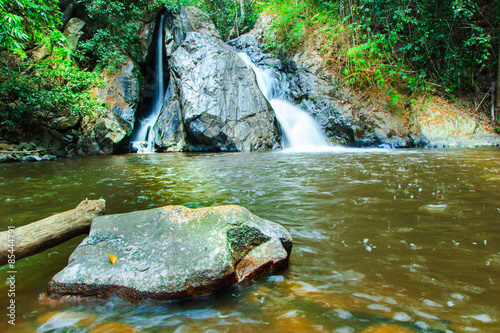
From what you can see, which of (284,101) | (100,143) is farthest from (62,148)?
(284,101)

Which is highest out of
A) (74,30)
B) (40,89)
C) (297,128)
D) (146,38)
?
(146,38)

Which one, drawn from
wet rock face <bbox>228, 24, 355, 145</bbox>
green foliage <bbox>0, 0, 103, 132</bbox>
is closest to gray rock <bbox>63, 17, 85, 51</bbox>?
green foliage <bbox>0, 0, 103, 132</bbox>

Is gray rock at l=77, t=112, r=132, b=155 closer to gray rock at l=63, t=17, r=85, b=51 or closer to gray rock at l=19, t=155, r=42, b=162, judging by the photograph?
gray rock at l=19, t=155, r=42, b=162

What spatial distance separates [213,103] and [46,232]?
11060 mm

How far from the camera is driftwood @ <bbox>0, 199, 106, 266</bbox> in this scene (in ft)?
6.48

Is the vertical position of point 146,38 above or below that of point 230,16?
below

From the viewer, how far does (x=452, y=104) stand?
40.1 feet

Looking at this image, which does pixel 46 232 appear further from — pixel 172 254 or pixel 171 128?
pixel 171 128

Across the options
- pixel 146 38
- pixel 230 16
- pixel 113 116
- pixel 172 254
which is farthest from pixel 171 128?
pixel 230 16

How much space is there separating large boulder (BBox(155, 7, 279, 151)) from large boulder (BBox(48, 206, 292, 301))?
978cm

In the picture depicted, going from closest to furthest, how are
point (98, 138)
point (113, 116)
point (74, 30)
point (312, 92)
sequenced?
point (98, 138) < point (113, 116) < point (74, 30) < point (312, 92)

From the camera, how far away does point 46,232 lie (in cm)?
216

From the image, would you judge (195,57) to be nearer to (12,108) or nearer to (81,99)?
(81,99)

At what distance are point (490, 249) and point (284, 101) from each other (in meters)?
13.2
